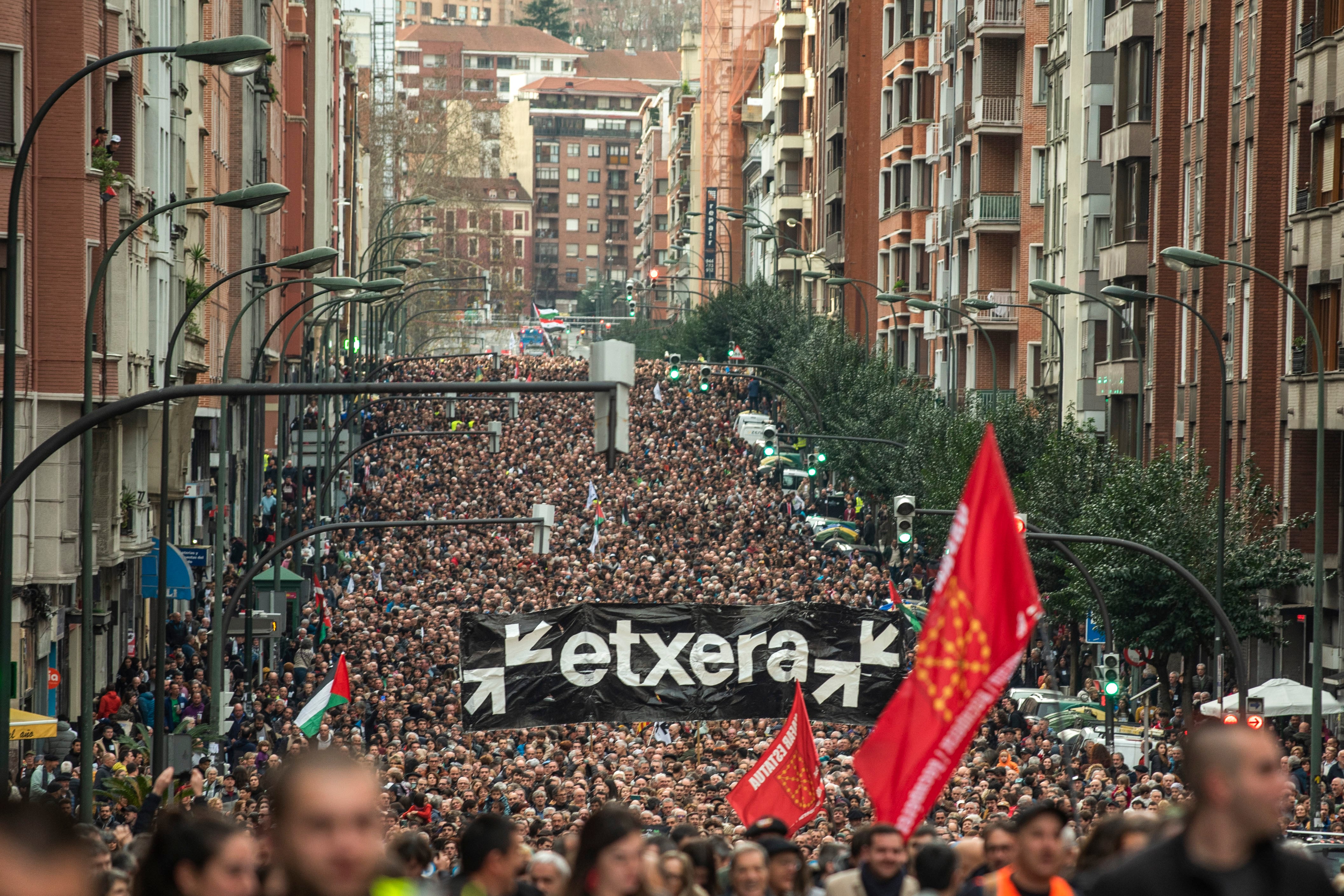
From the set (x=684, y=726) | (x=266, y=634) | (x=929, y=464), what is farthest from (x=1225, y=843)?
(x=929, y=464)

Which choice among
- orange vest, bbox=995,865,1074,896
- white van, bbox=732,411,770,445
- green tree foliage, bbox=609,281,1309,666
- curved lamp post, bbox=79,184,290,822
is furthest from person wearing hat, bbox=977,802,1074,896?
white van, bbox=732,411,770,445

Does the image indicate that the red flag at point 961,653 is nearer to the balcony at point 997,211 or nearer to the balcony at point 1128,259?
the balcony at point 1128,259

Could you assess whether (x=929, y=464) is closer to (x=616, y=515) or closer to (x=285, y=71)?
(x=616, y=515)

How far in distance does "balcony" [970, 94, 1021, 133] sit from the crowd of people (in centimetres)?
1278

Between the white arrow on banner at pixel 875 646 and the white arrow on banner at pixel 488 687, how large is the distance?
3.57 meters

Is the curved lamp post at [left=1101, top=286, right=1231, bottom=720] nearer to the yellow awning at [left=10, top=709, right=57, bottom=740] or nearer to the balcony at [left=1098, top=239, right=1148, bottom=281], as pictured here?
the yellow awning at [left=10, top=709, right=57, bottom=740]

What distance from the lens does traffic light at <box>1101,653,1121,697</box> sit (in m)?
30.0

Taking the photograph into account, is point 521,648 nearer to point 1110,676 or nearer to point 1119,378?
point 1110,676

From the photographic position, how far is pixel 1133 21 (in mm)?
51406

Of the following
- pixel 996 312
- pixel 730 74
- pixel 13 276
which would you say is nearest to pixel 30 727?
pixel 13 276

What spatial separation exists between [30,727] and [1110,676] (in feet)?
46.2

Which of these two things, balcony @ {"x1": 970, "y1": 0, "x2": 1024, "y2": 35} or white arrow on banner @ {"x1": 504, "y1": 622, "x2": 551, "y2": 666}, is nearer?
white arrow on banner @ {"x1": 504, "y1": 622, "x2": 551, "y2": 666}

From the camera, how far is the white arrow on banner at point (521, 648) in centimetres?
2198

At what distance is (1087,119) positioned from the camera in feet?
183
